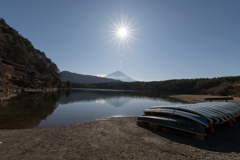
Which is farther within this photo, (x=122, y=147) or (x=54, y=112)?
(x=54, y=112)

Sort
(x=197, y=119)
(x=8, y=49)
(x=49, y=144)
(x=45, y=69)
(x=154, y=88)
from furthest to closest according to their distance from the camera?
(x=154, y=88)
(x=45, y=69)
(x=8, y=49)
(x=197, y=119)
(x=49, y=144)

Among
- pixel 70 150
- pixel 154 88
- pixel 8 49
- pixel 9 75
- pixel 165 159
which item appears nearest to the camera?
pixel 165 159

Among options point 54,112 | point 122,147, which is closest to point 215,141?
point 122,147

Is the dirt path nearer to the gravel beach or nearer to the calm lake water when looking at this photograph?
the gravel beach

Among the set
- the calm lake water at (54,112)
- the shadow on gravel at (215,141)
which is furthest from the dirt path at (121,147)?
the calm lake water at (54,112)

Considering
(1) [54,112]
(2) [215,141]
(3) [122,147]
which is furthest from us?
(1) [54,112]

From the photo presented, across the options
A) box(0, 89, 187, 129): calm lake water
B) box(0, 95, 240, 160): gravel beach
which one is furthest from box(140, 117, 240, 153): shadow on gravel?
Result: box(0, 89, 187, 129): calm lake water

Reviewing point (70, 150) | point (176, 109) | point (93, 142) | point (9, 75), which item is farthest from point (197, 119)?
point (9, 75)

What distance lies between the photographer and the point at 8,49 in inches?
2338

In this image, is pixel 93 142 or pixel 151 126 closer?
pixel 93 142

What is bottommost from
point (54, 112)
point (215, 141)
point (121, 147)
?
point (54, 112)

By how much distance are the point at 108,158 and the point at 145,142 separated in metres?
2.57

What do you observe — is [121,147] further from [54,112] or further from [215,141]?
[54,112]

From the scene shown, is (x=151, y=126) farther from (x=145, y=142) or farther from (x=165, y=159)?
(x=165, y=159)
